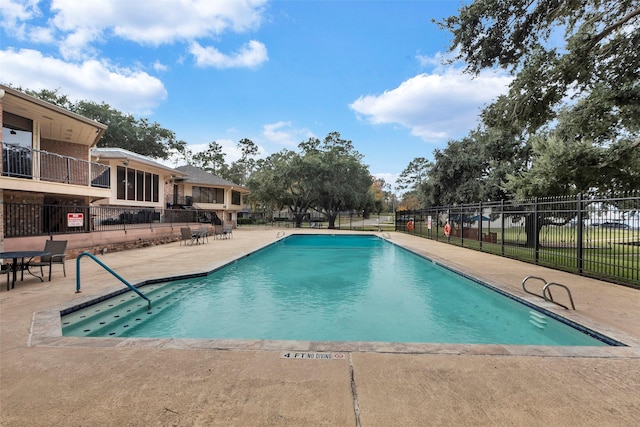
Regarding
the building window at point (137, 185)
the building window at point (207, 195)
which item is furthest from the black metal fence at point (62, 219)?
the building window at point (207, 195)

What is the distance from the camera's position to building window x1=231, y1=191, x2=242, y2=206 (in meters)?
30.1

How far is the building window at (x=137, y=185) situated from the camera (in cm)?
1692

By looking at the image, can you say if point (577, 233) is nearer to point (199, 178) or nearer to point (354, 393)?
point (354, 393)

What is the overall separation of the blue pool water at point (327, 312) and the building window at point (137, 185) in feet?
36.2

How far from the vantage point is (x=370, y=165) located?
3366 cm

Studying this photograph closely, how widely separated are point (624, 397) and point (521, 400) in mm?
871

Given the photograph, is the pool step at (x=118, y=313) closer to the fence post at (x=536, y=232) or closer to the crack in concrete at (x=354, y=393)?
the crack in concrete at (x=354, y=393)

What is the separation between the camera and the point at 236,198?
31.2m

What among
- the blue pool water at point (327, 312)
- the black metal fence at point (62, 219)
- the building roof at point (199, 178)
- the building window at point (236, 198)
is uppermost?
the building roof at point (199, 178)

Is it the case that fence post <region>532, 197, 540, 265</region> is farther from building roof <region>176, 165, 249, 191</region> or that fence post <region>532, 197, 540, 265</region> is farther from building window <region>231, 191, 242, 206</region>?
building window <region>231, 191, 242, 206</region>

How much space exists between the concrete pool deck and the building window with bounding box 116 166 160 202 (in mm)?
14856

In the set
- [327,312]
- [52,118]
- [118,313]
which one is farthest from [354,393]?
[52,118]

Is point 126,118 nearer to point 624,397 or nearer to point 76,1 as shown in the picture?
point 76,1

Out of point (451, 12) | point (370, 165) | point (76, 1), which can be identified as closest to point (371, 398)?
point (451, 12)
